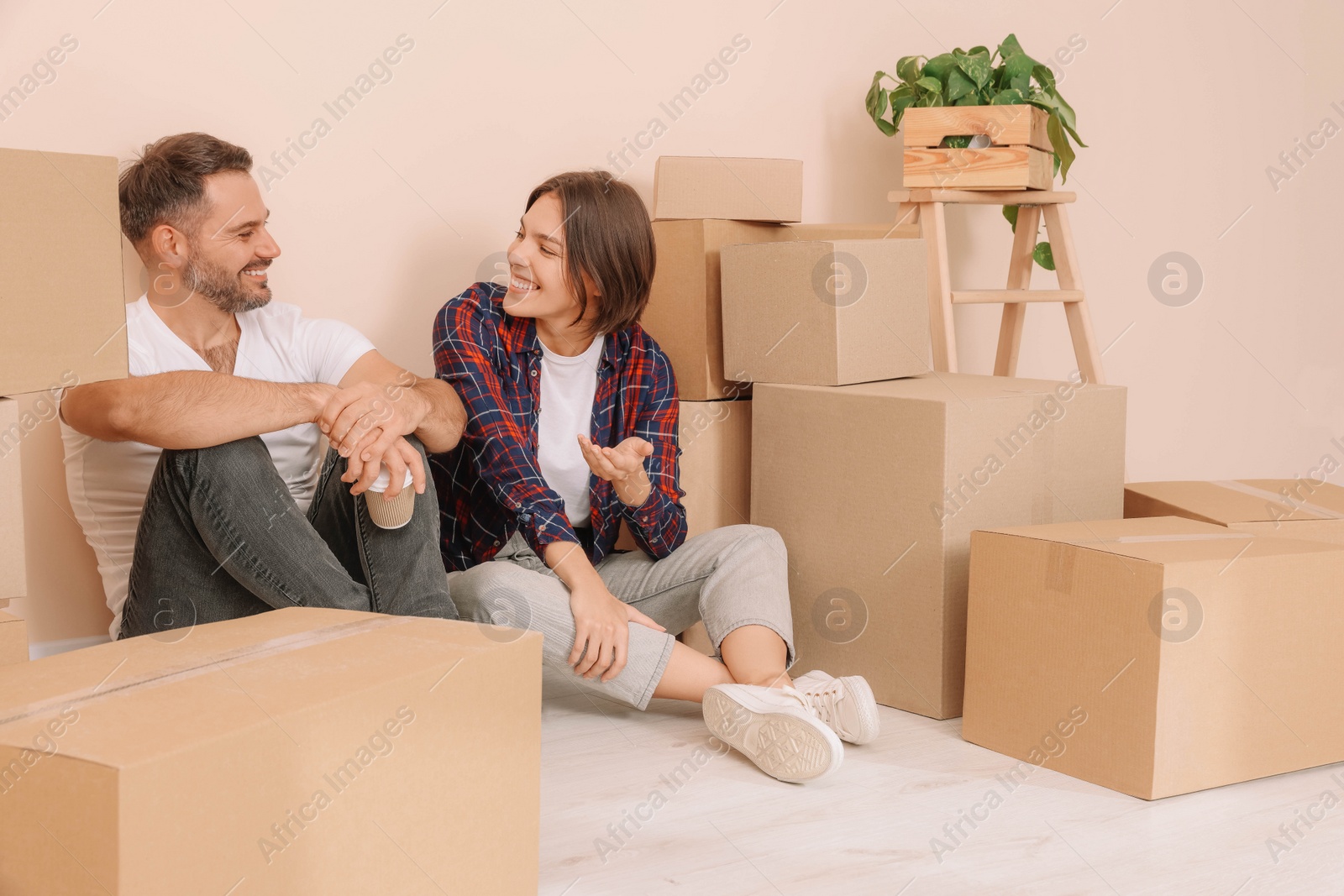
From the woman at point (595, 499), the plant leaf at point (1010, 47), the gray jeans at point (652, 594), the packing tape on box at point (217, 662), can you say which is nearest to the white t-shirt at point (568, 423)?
the woman at point (595, 499)

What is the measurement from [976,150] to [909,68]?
22 centimetres

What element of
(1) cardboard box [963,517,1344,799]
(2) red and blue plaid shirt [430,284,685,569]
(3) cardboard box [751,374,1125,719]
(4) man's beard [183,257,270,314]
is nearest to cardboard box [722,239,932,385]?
(3) cardboard box [751,374,1125,719]

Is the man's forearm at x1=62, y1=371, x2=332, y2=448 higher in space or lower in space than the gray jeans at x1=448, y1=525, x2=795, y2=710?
higher

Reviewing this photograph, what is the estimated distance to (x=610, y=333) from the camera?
64.6 inches

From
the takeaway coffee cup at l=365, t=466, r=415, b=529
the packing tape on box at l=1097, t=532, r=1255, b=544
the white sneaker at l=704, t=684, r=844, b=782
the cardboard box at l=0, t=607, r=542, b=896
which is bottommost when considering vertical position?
the white sneaker at l=704, t=684, r=844, b=782

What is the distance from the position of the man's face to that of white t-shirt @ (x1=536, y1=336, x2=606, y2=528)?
15.4 inches

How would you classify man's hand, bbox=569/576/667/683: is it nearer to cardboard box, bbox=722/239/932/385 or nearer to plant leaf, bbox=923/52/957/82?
cardboard box, bbox=722/239/932/385

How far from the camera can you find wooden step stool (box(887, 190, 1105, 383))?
205 cm

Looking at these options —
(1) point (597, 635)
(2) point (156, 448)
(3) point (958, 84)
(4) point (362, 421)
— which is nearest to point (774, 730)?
(1) point (597, 635)

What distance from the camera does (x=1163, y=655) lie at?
1.21 m

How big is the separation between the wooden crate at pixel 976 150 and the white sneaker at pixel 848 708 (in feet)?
3.49

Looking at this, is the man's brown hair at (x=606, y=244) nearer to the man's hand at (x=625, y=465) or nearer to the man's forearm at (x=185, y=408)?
the man's hand at (x=625, y=465)

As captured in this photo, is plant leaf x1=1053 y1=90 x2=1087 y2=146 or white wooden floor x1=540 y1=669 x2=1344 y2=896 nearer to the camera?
white wooden floor x1=540 y1=669 x2=1344 y2=896

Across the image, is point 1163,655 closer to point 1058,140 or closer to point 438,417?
point 438,417
